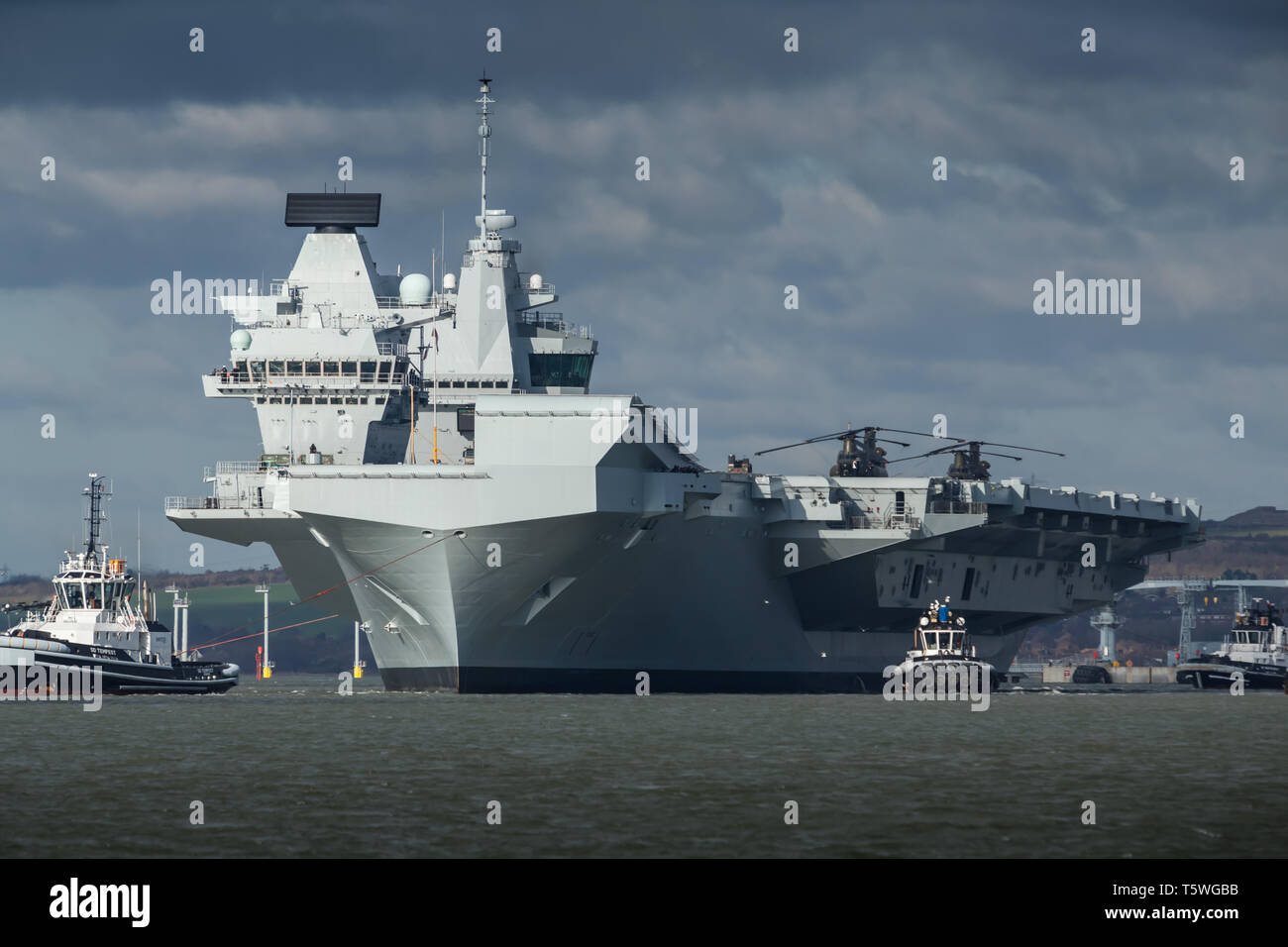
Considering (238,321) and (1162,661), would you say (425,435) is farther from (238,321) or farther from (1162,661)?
(1162,661)

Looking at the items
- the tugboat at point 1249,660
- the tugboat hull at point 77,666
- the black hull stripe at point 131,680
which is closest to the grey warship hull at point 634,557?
the tugboat hull at point 77,666

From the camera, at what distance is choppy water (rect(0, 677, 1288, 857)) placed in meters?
21.2

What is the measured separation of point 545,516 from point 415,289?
62.8 feet

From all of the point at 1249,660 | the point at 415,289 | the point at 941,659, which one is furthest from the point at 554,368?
the point at 1249,660

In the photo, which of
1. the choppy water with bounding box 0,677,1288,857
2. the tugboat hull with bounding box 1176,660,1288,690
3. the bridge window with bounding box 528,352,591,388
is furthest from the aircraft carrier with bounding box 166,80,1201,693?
the tugboat hull with bounding box 1176,660,1288,690

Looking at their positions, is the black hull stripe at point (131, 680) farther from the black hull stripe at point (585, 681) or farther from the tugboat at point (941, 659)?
the tugboat at point (941, 659)

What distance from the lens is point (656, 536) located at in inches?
1999

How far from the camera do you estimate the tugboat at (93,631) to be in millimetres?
56469

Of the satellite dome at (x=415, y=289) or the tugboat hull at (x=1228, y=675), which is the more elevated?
the satellite dome at (x=415, y=289)

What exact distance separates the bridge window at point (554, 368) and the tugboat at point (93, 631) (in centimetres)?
1458
